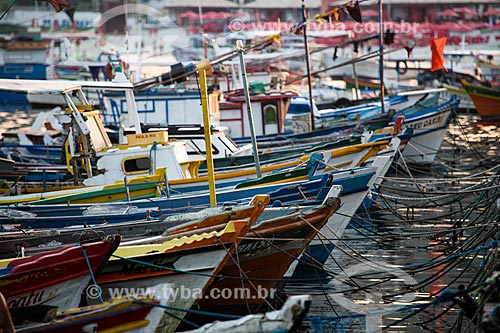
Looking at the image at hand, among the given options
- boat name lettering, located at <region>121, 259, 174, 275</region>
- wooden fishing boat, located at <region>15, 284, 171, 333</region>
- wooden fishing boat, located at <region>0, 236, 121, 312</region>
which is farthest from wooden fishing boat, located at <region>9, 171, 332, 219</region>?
wooden fishing boat, located at <region>15, 284, 171, 333</region>

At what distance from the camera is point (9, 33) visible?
6744 centimetres

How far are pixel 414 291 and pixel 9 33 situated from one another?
59.1 m

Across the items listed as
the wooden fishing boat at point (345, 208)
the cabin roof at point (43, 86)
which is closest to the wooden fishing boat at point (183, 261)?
the wooden fishing boat at point (345, 208)

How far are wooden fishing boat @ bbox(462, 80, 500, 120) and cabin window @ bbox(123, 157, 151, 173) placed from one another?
70.3 feet

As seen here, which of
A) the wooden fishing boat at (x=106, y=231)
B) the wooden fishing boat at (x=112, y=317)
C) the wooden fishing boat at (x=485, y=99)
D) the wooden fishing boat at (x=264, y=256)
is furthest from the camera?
the wooden fishing boat at (x=485, y=99)

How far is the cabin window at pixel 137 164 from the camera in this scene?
622 inches

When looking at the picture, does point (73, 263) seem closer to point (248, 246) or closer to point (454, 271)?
point (248, 246)

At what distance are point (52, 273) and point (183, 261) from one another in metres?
1.35

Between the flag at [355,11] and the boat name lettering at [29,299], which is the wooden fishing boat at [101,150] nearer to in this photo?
the boat name lettering at [29,299]

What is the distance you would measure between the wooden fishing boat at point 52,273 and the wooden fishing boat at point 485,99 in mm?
27225

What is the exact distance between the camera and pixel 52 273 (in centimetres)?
938

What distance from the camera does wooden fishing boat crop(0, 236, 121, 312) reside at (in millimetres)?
9305

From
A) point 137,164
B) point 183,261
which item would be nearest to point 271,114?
point 137,164

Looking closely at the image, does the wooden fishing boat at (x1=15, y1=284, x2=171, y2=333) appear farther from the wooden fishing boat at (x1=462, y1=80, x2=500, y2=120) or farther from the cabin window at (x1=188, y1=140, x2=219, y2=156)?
the wooden fishing boat at (x1=462, y1=80, x2=500, y2=120)
